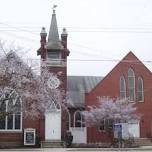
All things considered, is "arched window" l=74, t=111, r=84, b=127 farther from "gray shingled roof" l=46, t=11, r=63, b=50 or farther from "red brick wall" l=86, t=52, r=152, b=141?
"gray shingled roof" l=46, t=11, r=63, b=50

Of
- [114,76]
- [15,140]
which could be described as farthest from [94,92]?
[15,140]

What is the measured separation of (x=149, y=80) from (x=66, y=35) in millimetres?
11045

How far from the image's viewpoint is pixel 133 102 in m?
57.8

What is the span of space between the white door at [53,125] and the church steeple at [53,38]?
258 inches

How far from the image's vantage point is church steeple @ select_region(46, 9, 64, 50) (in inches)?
2117

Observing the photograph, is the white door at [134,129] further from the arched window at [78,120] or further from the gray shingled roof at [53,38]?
the gray shingled roof at [53,38]

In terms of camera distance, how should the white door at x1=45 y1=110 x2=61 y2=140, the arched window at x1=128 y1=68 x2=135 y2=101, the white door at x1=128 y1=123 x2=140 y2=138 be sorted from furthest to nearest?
the arched window at x1=128 y1=68 x2=135 y2=101, the white door at x1=128 y1=123 x2=140 y2=138, the white door at x1=45 y1=110 x2=61 y2=140

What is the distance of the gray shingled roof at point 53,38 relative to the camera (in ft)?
176

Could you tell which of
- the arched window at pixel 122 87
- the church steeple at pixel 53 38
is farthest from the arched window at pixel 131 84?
the church steeple at pixel 53 38

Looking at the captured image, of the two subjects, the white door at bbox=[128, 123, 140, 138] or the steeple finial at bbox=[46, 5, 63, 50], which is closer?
the steeple finial at bbox=[46, 5, 63, 50]

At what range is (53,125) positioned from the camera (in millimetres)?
52938

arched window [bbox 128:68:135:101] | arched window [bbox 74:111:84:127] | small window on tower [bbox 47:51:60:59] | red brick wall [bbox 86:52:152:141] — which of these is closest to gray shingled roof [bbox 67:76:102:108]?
arched window [bbox 74:111:84:127]

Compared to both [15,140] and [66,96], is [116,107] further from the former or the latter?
[15,140]

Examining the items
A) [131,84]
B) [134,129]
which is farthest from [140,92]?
[134,129]
